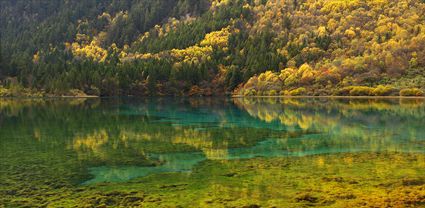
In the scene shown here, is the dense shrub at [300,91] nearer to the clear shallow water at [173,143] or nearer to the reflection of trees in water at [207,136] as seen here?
the reflection of trees in water at [207,136]

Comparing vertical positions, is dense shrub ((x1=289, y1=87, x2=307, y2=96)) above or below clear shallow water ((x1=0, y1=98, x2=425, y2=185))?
above

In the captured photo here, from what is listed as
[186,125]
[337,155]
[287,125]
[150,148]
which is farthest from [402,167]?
A: [186,125]

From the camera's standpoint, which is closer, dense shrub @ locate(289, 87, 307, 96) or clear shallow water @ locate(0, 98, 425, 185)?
clear shallow water @ locate(0, 98, 425, 185)

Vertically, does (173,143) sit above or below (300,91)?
below

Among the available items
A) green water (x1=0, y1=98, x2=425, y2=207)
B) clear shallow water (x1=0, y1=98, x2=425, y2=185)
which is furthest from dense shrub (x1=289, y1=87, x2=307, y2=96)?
green water (x1=0, y1=98, x2=425, y2=207)

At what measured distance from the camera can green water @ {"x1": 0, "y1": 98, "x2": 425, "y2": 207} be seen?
68.1 ft

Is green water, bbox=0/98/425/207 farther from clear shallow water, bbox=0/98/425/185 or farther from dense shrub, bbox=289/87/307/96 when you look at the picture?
dense shrub, bbox=289/87/307/96

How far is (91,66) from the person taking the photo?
199875mm

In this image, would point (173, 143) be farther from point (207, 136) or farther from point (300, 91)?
point (300, 91)

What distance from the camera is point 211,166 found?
2889cm

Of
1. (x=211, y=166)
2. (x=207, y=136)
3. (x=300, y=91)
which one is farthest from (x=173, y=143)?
(x=300, y=91)

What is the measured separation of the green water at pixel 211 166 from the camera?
20750mm

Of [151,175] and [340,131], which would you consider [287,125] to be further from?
[151,175]

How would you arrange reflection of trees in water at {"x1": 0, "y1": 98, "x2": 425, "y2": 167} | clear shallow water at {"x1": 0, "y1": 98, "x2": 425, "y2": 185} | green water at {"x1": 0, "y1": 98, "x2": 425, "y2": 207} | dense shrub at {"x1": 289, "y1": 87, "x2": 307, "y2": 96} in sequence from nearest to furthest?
green water at {"x1": 0, "y1": 98, "x2": 425, "y2": 207}
clear shallow water at {"x1": 0, "y1": 98, "x2": 425, "y2": 185}
reflection of trees in water at {"x1": 0, "y1": 98, "x2": 425, "y2": 167}
dense shrub at {"x1": 289, "y1": 87, "x2": 307, "y2": 96}
